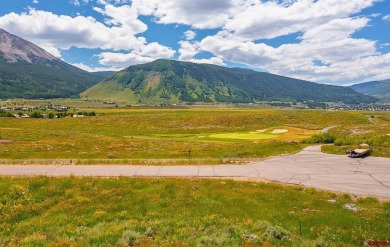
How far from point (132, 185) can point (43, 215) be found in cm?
705

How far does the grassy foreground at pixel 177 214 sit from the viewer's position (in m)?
13.8

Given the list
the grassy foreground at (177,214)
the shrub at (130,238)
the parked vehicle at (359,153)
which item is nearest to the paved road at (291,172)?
the parked vehicle at (359,153)

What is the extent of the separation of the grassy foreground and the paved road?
3.28 metres

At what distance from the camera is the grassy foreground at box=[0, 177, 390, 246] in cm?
1378

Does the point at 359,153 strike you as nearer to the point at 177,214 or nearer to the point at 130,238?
the point at 177,214

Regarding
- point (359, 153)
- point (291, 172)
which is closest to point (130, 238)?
point (291, 172)

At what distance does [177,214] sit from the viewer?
1791 cm

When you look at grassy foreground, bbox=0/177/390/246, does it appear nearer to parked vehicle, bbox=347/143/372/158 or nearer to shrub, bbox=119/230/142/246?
shrub, bbox=119/230/142/246

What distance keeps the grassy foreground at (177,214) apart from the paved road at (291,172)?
3276mm

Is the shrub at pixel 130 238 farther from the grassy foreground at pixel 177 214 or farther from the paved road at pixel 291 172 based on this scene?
the paved road at pixel 291 172

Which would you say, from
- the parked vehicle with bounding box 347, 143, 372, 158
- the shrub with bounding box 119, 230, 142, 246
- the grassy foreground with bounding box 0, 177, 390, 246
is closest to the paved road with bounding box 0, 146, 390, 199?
the parked vehicle with bounding box 347, 143, 372, 158

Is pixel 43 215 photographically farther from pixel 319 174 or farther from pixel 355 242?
pixel 319 174

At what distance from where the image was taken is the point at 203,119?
154625 mm

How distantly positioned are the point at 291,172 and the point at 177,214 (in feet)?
54.5
